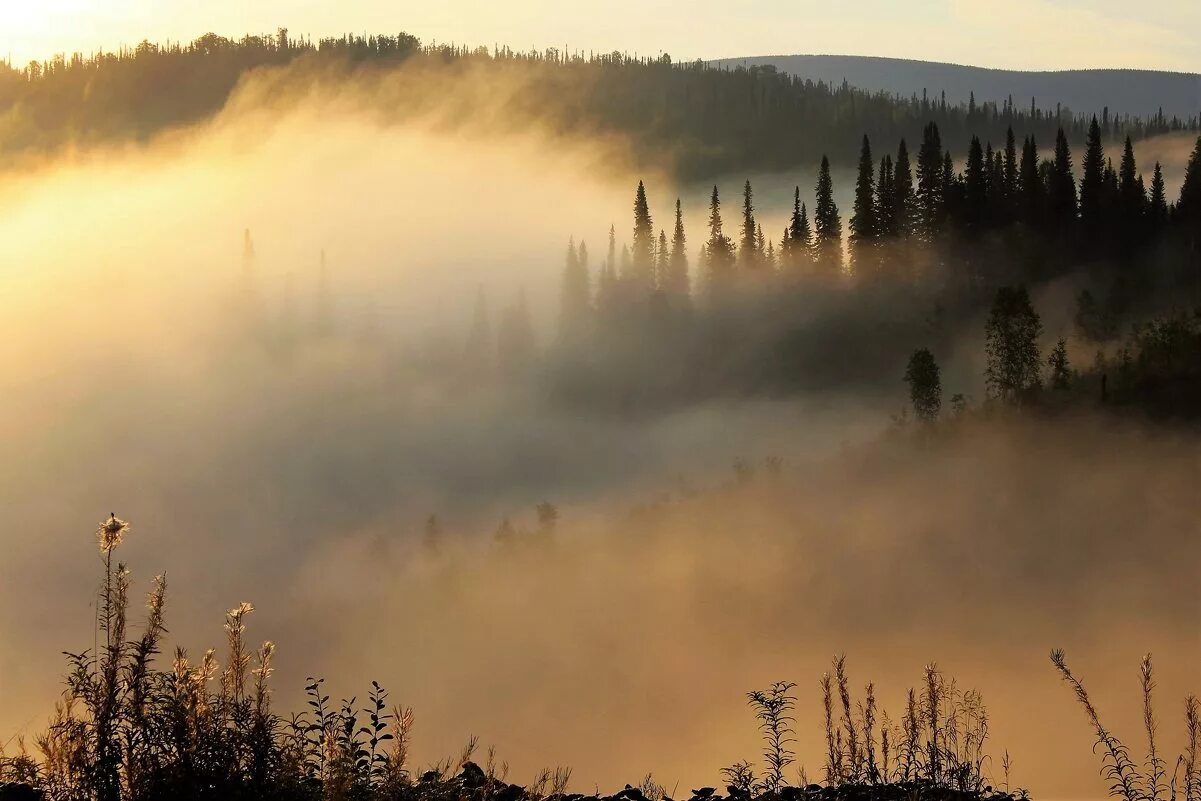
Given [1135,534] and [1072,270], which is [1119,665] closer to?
[1135,534]

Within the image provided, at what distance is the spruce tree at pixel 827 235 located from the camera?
493ft

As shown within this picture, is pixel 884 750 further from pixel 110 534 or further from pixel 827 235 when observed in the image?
pixel 827 235

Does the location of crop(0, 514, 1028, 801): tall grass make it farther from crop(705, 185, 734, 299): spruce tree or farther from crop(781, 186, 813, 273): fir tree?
crop(705, 185, 734, 299): spruce tree

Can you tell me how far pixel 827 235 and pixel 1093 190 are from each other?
103 ft

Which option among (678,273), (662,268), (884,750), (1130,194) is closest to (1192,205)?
(1130,194)

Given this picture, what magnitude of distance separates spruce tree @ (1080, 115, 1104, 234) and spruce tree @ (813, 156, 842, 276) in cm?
2872

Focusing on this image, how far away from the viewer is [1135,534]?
129 m

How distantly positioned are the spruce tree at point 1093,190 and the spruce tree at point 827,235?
28716mm

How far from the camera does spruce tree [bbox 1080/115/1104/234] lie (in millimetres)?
134875

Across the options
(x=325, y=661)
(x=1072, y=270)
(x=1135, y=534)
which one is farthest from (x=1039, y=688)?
(x=325, y=661)

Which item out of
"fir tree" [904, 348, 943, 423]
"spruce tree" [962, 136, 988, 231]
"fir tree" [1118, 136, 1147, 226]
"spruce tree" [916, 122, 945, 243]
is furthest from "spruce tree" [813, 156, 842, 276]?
"fir tree" [1118, 136, 1147, 226]

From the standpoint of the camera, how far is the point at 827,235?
5974 inches

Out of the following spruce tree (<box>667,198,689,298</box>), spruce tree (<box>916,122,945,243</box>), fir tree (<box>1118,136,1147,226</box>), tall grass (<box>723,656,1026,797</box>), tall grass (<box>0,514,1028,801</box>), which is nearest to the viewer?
tall grass (<box>0,514,1028,801</box>)

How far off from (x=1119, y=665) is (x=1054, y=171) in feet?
200
